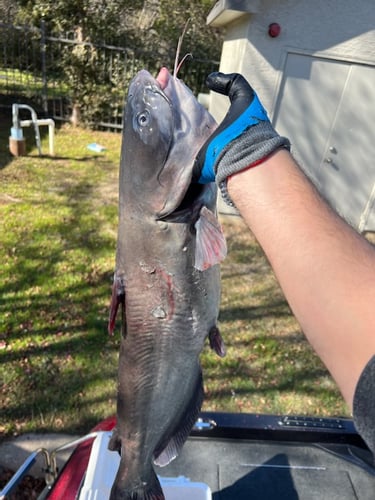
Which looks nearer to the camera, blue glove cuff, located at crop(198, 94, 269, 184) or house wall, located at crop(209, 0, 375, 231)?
blue glove cuff, located at crop(198, 94, 269, 184)

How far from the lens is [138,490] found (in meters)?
1.72

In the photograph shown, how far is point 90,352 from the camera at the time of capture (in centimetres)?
383

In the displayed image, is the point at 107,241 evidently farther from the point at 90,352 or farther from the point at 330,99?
the point at 330,99

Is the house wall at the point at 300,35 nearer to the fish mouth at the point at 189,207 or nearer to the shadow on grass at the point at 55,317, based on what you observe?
the shadow on grass at the point at 55,317

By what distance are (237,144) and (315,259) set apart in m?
0.41

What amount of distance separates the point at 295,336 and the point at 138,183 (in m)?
3.55

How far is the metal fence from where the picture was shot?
35.9 ft

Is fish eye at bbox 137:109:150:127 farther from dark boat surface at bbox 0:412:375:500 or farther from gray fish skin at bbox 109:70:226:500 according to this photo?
dark boat surface at bbox 0:412:375:500

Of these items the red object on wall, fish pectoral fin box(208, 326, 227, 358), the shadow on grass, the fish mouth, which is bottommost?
the shadow on grass

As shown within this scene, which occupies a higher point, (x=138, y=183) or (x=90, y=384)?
(x=138, y=183)

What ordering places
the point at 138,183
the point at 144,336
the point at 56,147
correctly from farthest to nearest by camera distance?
the point at 56,147 < the point at 144,336 < the point at 138,183

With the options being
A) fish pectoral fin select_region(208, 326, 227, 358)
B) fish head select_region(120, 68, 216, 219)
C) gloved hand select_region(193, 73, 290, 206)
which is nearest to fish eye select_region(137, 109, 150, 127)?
fish head select_region(120, 68, 216, 219)

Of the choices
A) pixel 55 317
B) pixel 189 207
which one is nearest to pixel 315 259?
pixel 189 207

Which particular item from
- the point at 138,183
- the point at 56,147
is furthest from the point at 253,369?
the point at 56,147
